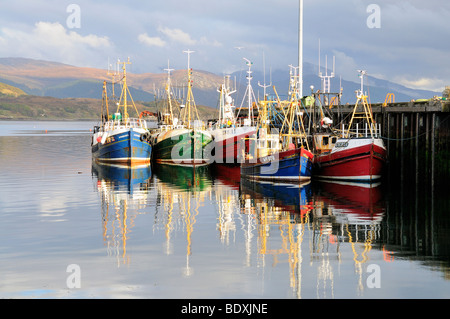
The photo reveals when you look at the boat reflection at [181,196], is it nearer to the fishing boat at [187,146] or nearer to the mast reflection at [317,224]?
the fishing boat at [187,146]

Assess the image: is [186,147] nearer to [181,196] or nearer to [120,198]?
[181,196]

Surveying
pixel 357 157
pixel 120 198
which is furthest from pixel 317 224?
pixel 357 157

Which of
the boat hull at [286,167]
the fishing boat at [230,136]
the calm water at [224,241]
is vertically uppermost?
the fishing boat at [230,136]

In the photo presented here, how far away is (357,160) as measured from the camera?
42469 millimetres

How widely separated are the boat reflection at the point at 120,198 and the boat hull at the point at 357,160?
12.9 m

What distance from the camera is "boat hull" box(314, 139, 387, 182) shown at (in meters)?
41.9

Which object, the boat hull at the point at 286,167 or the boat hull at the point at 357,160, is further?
the boat hull at the point at 357,160

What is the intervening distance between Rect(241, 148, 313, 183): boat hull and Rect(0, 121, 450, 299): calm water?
46.2 inches

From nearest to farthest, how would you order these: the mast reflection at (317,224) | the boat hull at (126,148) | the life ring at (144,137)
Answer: the mast reflection at (317,224) < the boat hull at (126,148) < the life ring at (144,137)

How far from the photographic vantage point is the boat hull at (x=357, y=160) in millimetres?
41906

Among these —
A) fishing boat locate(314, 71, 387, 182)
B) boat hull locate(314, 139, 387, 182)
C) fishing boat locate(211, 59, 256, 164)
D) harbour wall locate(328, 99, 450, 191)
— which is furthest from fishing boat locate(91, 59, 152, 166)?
harbour wall locate(328, 99, 450, 191)

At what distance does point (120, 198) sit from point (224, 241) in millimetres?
13913

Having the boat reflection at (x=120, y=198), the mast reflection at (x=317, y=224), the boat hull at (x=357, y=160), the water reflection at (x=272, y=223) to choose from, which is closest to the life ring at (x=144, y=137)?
the boat reflection at (x=120, y=198)
